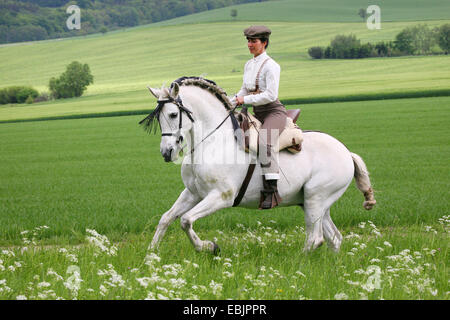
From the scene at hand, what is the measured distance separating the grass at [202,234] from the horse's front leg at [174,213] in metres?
0.19

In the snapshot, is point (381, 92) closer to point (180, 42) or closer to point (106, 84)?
point (106, 84)

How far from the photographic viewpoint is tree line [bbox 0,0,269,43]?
517 feet

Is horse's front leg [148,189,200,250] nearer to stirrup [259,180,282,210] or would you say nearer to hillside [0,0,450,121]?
stirrup [259,180,282,210]

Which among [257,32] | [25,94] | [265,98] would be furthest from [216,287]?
[25,94]

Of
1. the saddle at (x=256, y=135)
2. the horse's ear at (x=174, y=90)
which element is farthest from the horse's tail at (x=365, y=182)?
the horse's ear at (x=174, y=90)

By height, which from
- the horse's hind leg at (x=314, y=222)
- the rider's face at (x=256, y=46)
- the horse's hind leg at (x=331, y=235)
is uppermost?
the rider's face at (x=256, y=46)

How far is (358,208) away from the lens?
12.2m

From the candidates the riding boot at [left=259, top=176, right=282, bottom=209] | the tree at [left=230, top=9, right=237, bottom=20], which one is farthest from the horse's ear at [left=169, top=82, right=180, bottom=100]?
the tree at [left=230, top=9, right=237, bottom=20]

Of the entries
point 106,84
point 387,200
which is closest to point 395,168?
point 387,200

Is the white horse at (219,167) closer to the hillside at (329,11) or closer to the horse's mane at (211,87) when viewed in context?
the horse's mane at (211,87)

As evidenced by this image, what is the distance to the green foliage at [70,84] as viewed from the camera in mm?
91125

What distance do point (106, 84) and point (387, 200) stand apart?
85254 mm

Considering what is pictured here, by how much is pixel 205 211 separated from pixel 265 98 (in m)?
1.66
